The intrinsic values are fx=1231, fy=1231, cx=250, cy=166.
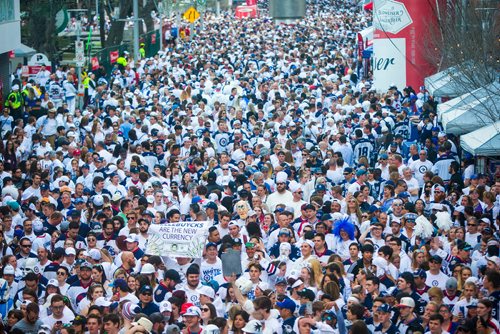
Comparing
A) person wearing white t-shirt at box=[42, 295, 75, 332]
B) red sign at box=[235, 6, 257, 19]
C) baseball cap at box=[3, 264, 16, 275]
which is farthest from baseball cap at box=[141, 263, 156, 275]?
red sign at box=[235, 6, 257, 19]

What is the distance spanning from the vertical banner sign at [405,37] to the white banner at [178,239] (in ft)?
74.2

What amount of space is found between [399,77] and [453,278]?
23845mm

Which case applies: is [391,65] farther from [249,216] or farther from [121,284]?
[121,284]

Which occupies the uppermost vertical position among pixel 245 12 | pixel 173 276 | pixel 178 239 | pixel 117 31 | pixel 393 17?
pixel 393 17

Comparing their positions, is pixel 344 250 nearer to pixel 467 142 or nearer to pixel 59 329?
pixel 59 329

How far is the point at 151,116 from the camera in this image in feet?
82.8

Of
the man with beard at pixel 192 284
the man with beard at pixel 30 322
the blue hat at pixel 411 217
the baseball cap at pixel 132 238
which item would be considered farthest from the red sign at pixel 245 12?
the man with beard at pixel 30 322

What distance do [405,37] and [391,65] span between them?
93cm

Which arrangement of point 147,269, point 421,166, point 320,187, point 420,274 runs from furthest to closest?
point 421,166 → point 320,187 → point 147,269 → point 420,274

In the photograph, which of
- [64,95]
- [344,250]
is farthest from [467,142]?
[64,95]

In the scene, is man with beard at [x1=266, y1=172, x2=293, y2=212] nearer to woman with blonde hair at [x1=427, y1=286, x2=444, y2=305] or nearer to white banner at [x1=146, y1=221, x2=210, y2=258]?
white banner at [x1=146, y1=221, x2=210, y2=258]

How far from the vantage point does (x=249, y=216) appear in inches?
646

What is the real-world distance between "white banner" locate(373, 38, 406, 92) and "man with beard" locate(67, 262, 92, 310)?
77.3 feet

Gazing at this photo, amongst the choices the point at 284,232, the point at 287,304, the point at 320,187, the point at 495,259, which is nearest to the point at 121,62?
the point at 320,187
